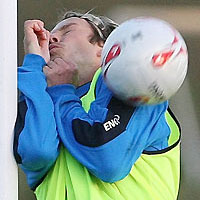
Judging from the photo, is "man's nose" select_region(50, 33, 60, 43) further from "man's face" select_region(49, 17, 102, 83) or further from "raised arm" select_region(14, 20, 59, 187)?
"raised arm" select_region(14, 20, 59, 187)

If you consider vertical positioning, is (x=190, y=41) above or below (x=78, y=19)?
below

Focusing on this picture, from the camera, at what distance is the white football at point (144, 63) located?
76.6 inches

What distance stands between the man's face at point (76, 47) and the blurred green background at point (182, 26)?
45.1 inches

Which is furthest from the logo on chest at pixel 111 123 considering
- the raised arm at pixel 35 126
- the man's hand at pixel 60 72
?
the man's hand at pixel 60 72

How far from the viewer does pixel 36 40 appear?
2275mm

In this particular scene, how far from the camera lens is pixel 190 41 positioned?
3.60m

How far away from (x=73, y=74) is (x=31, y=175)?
32cm

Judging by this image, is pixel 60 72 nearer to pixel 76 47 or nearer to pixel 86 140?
pixel 76 47

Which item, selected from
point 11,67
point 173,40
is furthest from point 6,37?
point 173,40

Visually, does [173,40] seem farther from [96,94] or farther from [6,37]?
[6,37]

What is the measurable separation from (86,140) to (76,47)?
41cm

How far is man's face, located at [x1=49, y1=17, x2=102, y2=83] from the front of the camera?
2.30m

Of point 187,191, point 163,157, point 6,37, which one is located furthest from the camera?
point 187,191

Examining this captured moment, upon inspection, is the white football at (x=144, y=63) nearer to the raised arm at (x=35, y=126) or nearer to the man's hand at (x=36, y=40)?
the raised arm at (x=35, y=126)
